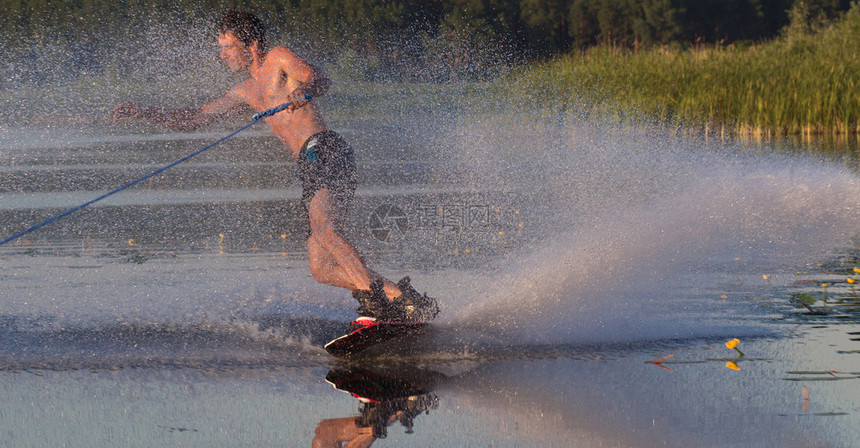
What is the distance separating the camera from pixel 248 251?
28.3 ft

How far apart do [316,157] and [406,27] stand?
41.1m

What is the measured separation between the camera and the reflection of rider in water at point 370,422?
13.1 ft

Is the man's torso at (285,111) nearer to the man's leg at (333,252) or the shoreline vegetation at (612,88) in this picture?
Result: the man's leg at (333,252)

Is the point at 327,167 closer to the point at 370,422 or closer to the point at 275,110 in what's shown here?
the point at 275,110

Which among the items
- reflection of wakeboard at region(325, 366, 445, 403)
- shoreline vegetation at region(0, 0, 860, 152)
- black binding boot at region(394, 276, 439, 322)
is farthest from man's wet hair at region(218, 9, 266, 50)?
shoreline vegetation at region(0, 0, 860, 152)

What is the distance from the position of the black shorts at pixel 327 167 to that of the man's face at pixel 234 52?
54 cm

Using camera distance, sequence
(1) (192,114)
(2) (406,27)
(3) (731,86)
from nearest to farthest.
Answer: (1) (192,114)
(3) (731,86)
(2) (406,27)

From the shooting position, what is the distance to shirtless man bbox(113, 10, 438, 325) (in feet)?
17.7

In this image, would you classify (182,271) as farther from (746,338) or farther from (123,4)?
(123,4)

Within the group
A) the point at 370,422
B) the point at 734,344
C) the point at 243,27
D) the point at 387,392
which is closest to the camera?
the point at 370,422

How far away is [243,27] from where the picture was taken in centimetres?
562

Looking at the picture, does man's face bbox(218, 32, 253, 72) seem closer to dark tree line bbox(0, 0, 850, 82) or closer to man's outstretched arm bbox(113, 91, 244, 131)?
man's outstretched arm bbox(113, 91, 244, 131)

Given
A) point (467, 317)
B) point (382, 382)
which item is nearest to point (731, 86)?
point (467, 317)

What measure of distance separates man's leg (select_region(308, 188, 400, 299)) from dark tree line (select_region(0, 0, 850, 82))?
24.2 meters
